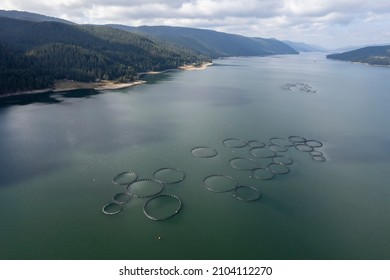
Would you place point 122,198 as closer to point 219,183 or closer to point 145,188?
point 145,188

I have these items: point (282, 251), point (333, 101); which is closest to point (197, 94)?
point (333, 101)

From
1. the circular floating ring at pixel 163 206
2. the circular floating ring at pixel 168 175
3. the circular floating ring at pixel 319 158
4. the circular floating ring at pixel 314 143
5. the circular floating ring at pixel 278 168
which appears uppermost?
the circular floating ring at pixel 314 143

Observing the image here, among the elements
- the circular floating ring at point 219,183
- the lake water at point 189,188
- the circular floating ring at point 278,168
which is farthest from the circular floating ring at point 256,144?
the circular floating ring at point 219,183

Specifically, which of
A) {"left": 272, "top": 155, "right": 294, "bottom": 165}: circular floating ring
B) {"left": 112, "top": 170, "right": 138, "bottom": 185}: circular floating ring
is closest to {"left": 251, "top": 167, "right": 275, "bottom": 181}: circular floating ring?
{"left": 272, "top": 155, "right": 294, "bottom": 165}: circular floating ring

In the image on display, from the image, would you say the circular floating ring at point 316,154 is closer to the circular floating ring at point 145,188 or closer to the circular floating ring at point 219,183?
the circular floating ring at point 219,183

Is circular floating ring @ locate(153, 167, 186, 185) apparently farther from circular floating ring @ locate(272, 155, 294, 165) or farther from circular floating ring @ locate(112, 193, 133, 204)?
circular floating ring @ locate(272, 155, 294, 165)

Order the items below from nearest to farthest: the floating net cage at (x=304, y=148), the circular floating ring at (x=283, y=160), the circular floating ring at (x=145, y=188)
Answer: the circular floating ring at (x=145, y=188) → the circular floating ring at (x=283, y=160) → the floating net cage at (x=304, y=148)

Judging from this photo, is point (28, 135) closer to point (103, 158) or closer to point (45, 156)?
point (45, 156)
